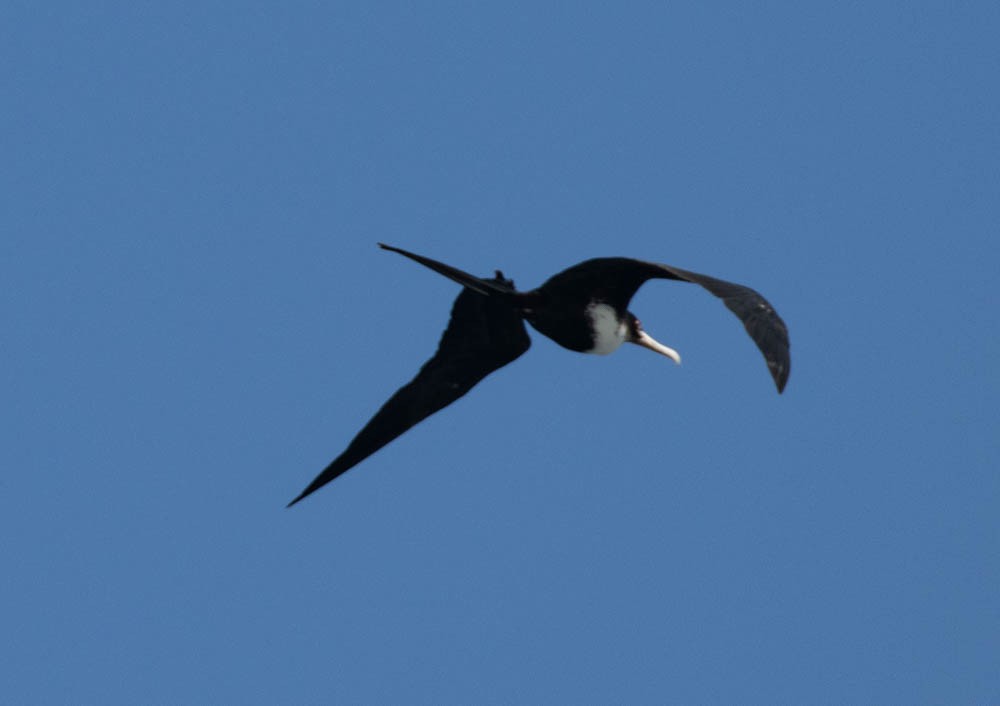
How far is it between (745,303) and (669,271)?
3.20 ft

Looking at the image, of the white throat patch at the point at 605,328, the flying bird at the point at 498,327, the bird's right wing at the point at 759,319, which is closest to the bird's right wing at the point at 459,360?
the flying bird at the point at 498,327

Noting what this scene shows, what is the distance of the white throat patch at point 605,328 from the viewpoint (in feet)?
40.8

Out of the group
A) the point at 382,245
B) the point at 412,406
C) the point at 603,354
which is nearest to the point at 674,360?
the point at 603,354

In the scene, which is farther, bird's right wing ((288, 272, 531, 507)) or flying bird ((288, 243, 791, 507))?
bird's right wing ((288, 272, 531, 507))

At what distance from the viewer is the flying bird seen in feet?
39.9

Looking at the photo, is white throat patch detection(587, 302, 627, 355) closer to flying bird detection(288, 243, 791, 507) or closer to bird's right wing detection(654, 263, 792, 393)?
flying bird detection(288, 243, 791, 507)

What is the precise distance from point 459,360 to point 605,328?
106 centimetres

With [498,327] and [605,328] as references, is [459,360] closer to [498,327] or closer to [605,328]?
[498,327]

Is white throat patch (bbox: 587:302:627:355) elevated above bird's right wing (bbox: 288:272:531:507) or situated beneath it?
elevated above

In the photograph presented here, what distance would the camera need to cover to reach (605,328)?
41.3 feet

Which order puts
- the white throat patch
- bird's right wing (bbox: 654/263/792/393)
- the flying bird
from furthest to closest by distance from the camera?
1. the white throat patch
2. the flying bird
3. bird's right wing (bbox: 654/263/792/393)

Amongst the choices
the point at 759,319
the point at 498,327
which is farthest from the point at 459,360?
the point at 759,319

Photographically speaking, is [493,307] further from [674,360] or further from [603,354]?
[674,360]

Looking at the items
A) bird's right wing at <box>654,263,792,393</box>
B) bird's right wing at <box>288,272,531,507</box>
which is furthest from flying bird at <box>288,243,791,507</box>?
bird's right wing at <box>654,263,792,393</box>
